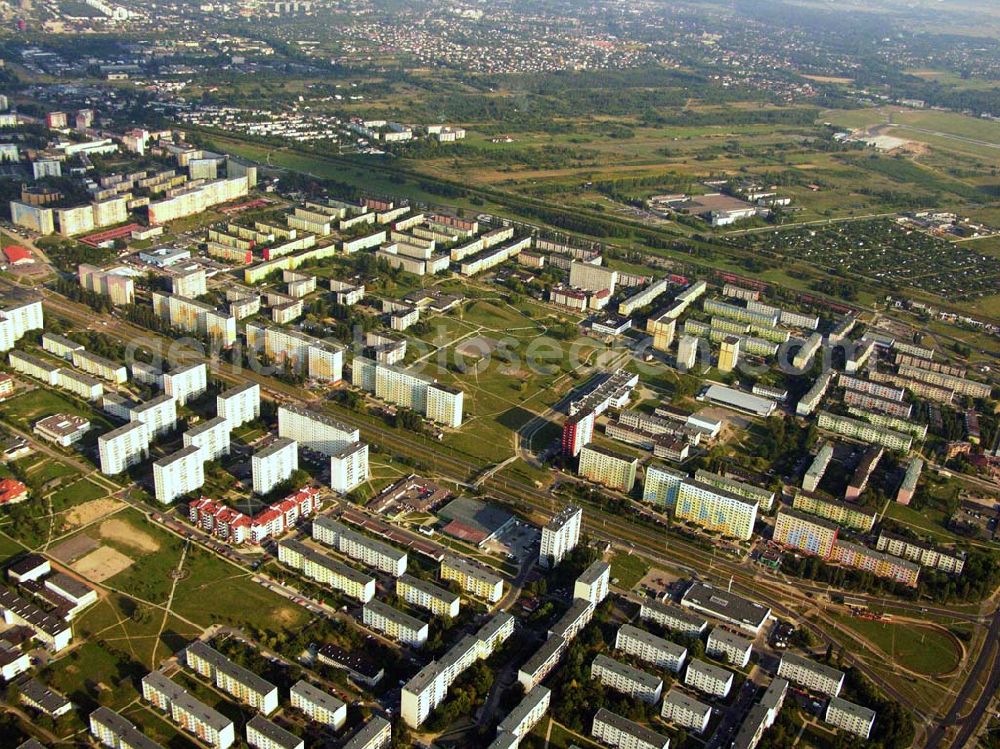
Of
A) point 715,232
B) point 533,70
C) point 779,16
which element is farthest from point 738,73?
point 779,16

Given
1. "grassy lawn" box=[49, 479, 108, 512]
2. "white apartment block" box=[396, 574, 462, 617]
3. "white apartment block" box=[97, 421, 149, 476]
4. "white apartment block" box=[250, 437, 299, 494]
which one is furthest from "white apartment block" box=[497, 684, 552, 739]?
"white apartment block" box=[97, 421, 149, 476]

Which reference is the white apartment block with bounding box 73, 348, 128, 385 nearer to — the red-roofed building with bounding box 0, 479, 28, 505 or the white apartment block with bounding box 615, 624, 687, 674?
the red-roofed building with bounding box 0, 479, 28, 505

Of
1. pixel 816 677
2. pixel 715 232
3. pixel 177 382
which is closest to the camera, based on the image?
pixel 816 677

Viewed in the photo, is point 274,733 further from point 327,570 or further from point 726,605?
point 726,605

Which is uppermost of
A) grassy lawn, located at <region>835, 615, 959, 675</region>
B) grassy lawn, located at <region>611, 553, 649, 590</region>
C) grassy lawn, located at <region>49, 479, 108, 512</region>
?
grassy lawn, located at <region>611, 553, 649, 590</region>

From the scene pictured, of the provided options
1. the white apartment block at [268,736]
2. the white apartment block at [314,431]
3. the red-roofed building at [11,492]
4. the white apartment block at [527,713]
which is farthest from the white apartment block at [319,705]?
the red-roofed building at [11,492]

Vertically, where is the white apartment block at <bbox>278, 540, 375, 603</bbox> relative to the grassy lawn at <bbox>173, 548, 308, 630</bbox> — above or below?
above

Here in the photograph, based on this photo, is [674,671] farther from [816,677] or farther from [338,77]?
[338,77]
